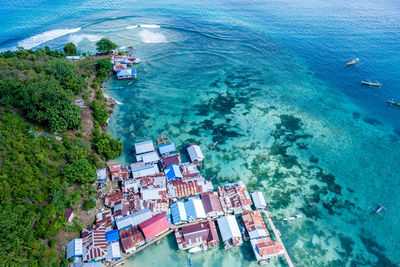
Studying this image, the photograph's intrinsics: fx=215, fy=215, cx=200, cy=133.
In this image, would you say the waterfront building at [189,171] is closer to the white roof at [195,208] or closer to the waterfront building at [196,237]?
the white roof at [195,208]

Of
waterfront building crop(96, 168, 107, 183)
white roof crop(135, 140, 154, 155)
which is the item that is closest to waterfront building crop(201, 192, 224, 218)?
white roof crop(135, 140, 154, 155)

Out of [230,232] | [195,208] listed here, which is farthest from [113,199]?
[230,232]

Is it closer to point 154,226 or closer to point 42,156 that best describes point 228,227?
point 154,226

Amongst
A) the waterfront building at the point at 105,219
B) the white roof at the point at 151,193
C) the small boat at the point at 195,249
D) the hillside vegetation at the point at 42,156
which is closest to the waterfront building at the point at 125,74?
the hillside vegetation at the point at 42,156

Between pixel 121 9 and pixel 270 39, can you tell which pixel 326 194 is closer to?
pixel 270 39

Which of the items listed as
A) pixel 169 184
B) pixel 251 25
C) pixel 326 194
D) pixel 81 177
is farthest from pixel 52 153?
pixel 251 25

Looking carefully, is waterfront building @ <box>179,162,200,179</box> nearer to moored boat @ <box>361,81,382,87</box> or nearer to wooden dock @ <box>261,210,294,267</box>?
wooden dock @ <box>261,210,294,267</box>
